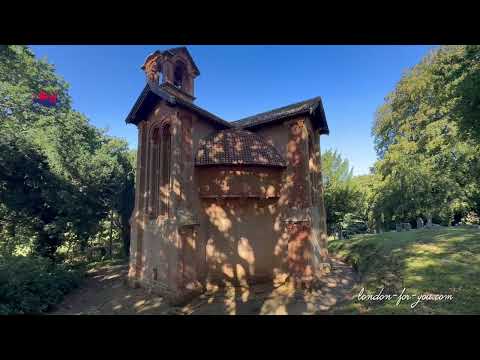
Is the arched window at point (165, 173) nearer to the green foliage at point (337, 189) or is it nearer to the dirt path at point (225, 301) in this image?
the dirt path at point (225, 301)

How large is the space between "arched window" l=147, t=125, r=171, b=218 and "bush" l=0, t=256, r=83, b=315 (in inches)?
292

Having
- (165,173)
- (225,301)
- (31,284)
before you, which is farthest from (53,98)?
(225,301)

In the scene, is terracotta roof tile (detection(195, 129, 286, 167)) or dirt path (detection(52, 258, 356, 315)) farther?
terracotta roof tile (detection(195, 129, 286, 167))

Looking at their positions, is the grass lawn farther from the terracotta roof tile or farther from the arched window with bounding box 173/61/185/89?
the arched window with bounding box 173/61/185/89

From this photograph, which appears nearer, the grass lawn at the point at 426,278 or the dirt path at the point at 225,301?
the grass lawn at the point at 426,278

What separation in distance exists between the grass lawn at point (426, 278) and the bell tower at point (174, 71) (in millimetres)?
16544

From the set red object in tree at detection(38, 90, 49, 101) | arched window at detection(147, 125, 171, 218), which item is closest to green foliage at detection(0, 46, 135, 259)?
red object in tree at detection(38, 90, 49, 101)

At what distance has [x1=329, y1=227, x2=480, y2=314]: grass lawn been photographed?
6922 millimetres

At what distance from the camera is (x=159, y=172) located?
15461 mm

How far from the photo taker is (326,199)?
3000 cm

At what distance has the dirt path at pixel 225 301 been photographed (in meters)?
11.5

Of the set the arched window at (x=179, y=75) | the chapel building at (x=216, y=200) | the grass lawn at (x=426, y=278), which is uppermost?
the arched window at (x=179, y=75)

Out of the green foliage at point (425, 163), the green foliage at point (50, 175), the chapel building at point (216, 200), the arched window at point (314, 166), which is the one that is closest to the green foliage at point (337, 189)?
the green foliage at point (425, 163)
